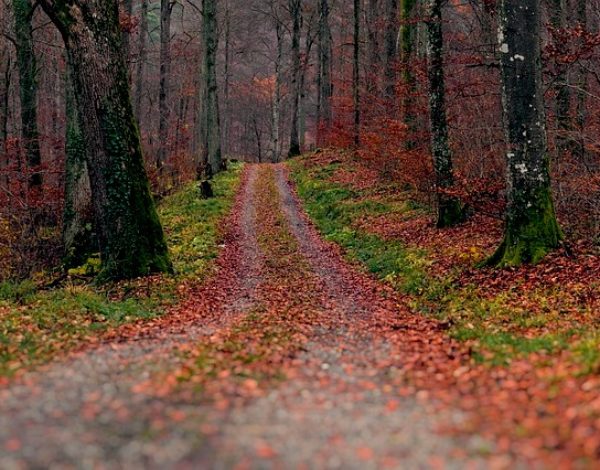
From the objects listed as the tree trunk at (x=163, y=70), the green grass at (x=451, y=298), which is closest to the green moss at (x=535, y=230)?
the green grass at (x=451, y=298)

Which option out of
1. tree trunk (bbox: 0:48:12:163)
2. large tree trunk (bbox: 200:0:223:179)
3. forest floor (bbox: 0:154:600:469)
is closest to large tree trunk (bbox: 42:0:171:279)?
forest floor (bbox: 0:154:600:469)

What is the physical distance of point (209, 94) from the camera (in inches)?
891

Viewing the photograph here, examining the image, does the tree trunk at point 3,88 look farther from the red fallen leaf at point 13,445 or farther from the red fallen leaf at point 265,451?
the red fallen leaf at point 265,451

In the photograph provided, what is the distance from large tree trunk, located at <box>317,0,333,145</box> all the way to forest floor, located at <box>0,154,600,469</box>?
2294cm

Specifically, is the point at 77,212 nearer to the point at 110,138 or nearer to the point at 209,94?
the point at 110,138

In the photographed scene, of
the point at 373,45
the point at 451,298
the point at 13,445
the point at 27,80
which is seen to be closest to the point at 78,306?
the point at 13,445

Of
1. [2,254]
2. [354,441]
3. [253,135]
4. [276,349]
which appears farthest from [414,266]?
[253,135]

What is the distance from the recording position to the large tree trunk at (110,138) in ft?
32.2

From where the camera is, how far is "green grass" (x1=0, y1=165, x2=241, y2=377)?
6746mm

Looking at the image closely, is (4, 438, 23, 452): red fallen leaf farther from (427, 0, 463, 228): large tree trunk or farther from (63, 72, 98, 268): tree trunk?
(427, 0, 463, 228): large tree trunk

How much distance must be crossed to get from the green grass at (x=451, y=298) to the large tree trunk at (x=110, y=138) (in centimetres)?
500

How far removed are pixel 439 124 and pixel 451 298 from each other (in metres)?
5.60

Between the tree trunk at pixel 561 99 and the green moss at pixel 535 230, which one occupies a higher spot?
the tree trunk at pixel 561 99

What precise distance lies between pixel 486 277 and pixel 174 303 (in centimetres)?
545
